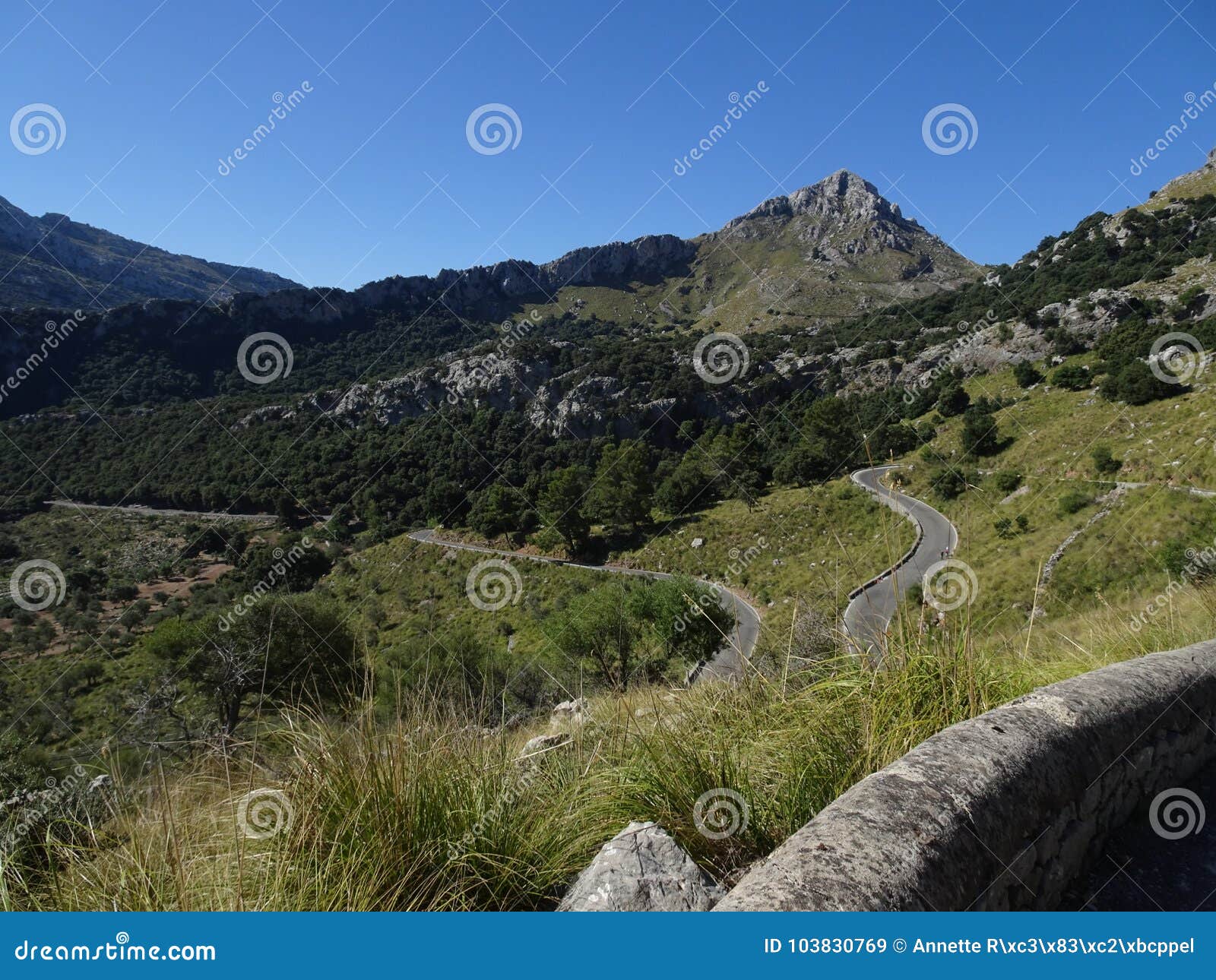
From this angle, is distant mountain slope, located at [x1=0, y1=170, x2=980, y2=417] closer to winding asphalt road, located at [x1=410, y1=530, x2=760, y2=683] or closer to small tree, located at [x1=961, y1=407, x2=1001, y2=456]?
winding asphalt road, located at [x1=410, y1=530, x2=760, y2=683]

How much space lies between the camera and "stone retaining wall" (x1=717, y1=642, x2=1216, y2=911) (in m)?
1.50

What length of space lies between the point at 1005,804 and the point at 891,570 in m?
0.99

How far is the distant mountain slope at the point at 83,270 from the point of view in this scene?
115 meters

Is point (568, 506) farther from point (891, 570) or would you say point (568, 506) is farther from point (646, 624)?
point (891, 570)

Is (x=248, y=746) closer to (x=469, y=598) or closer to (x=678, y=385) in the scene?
(x=469, y=598)

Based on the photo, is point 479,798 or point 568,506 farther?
point 568,506

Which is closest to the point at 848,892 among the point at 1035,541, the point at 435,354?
the point at 1035,541

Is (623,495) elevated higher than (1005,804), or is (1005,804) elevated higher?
(623,495)

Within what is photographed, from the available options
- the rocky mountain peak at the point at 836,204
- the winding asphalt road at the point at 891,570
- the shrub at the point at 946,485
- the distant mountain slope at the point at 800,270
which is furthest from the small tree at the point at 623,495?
the rocky mountain peak at the point at 836,204

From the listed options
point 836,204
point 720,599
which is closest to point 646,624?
point 720,599

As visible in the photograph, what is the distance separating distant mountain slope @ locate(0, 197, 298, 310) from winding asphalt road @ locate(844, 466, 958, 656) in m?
116

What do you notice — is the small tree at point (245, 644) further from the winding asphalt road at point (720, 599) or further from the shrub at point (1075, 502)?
the shrub at point (1075, 502)

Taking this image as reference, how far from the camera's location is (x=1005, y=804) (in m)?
1.87

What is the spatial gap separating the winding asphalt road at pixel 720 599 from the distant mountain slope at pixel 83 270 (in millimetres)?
82043
